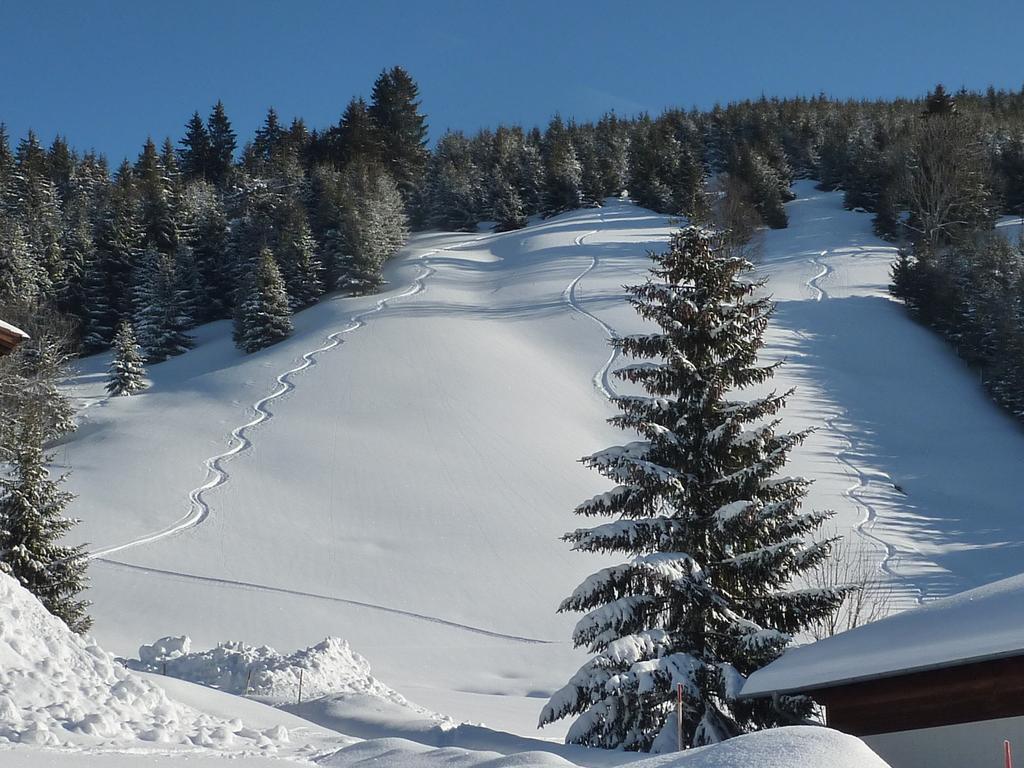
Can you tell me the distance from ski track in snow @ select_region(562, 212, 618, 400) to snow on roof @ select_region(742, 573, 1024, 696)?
2116cm

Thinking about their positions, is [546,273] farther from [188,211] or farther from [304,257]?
[188,211]

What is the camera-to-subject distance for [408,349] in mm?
38094

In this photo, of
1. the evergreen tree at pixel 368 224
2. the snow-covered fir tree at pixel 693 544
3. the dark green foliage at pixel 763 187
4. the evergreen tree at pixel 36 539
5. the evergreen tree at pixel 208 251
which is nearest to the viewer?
the snow-covered fir tree at pixel 693 544

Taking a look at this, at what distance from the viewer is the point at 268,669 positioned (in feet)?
52.1

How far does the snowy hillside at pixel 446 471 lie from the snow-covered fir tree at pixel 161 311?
2.80 m

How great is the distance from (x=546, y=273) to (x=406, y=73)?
3523 centimetres

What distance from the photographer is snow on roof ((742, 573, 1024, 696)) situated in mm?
6648

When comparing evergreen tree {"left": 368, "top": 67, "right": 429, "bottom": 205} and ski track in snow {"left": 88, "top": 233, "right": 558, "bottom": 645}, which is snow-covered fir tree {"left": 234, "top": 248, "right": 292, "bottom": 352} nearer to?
ski track in snow {"left": 88, "top": 233, "right": 558, "bottom": 645}

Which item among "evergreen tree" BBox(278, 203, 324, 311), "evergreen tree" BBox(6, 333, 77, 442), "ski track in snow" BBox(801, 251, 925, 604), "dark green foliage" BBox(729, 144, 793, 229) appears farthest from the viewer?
"dark green foliage" BBox(729, 144, 793, 229)

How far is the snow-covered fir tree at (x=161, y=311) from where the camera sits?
48438 mm

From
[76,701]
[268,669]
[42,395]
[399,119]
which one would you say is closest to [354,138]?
[399,119]

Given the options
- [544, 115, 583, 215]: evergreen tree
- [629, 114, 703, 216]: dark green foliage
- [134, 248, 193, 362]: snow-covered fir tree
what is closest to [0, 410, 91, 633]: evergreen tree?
[134, 248, 193, 362]: snow-covered fir tree

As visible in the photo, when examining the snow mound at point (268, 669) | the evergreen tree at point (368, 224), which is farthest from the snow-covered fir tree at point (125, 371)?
the snow mound at point (268, 669)

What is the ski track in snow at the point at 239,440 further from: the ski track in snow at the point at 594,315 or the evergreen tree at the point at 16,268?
the evergreen tree at the point at 16,268
